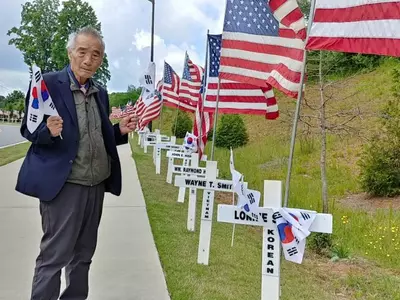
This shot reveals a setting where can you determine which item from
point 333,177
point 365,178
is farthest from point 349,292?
point 333,177

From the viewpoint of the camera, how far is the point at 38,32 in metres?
61.6

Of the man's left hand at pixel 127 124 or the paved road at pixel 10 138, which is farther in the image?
the paved road at pixel 10 138

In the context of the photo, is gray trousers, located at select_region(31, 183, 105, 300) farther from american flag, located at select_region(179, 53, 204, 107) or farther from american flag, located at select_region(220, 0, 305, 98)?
american flag, located at select_region(179, 53, 204, 107)

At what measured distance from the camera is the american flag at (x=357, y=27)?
347 centimetres

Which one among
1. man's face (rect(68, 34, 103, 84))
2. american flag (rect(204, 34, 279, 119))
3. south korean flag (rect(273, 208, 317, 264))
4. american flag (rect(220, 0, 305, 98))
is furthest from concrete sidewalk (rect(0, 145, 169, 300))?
american flag (rect(220, 0, 305, 98))

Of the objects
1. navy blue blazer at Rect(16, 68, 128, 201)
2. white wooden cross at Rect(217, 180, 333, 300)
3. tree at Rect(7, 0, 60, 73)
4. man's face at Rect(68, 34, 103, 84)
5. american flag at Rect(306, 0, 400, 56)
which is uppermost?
tree at Rect(7, 0, 60, 73)

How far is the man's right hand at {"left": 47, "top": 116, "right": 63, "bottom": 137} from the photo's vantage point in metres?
3.02

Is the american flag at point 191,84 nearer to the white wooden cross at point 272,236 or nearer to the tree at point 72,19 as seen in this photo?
the white wooden cross at point 272,236

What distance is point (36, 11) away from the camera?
62.7 metres

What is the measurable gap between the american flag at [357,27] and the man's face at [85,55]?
5.00 ft

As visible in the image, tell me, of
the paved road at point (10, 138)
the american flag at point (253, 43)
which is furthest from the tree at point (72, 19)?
the american flag at point (253, 43)

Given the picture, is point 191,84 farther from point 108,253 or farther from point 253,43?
point 108,253

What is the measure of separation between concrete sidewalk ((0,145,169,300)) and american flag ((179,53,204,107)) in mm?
5467

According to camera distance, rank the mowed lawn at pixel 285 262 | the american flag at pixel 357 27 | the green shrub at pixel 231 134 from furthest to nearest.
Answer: the green shrub at pixel 231 134
the mowed lawn at pixel 285 262
the american flag at pixel 357 27
